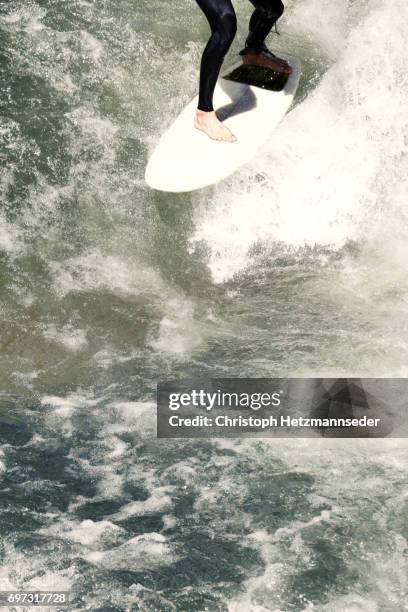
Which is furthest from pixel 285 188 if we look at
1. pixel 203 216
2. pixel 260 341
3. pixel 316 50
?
pixel 316 50

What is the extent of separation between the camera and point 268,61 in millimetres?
8328

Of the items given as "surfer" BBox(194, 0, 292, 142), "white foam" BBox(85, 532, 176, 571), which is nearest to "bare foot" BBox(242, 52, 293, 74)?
"surfer" BBox(194, 0, 292, 142)

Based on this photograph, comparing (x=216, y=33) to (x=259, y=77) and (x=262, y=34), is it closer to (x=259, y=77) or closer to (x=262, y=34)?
(x=262, y=34)

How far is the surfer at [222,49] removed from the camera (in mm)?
6781

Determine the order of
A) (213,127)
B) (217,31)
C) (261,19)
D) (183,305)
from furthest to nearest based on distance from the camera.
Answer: (261,19), (213,127), (183,305), (217,31)

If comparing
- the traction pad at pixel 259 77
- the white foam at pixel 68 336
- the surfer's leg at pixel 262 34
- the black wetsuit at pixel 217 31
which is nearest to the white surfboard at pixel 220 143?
the traction pad at pixel 259 77

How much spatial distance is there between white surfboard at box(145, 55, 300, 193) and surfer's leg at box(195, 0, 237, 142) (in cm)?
11

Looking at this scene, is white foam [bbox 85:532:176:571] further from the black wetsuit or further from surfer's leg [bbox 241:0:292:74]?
surfer's leg [bbox 241:0:292:74]

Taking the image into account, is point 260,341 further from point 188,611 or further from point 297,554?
point 188,611

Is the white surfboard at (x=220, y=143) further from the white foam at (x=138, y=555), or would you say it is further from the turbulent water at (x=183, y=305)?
the white foam at (x=138, y=555)

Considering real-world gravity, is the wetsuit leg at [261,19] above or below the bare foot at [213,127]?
above

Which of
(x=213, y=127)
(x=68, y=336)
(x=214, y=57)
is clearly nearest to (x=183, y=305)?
(x=68, y=336)

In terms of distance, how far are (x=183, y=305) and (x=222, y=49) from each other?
85.0 inches

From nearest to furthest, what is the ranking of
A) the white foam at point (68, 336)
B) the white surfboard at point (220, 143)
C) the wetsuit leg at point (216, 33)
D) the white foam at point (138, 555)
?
the white foam at point (138, 555) → the wetsuit leg at point (216, 33) → the white foam at point (68, 336) → the white surfboard at point (220, 143)
